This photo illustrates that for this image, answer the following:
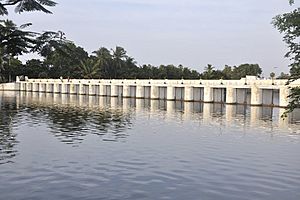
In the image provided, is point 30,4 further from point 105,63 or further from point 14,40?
point 105,63

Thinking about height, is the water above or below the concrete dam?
below

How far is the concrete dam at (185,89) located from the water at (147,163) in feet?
82.1

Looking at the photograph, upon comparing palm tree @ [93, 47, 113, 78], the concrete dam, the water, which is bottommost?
the water

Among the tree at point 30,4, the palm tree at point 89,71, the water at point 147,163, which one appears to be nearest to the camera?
the tree at point 30,4

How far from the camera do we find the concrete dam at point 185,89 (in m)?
69.2

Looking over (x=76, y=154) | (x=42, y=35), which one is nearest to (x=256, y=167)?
(x=76, y=154)

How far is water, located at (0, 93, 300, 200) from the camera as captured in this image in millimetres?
15625

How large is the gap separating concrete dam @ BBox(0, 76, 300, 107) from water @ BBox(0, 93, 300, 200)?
2503 centimetres

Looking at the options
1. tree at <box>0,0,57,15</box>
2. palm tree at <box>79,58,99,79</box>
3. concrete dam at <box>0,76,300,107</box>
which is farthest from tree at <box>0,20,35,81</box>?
palm tree at <box>79,58,99,79</box>

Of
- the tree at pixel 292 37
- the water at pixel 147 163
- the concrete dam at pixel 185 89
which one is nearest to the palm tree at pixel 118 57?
the concrete dam at pixel 185 89

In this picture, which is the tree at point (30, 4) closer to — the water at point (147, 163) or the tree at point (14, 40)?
the tree at point (14, 40)

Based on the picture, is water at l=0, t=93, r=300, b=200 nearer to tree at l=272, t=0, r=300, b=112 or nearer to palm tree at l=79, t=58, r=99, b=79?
tree at l=272, t=0, r=300, b=112

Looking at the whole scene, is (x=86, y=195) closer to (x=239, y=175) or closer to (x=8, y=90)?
(x=239, y=175)

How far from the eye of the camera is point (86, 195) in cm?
1473
